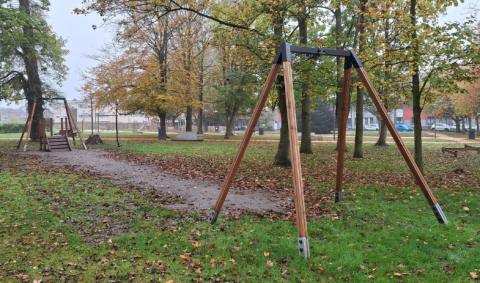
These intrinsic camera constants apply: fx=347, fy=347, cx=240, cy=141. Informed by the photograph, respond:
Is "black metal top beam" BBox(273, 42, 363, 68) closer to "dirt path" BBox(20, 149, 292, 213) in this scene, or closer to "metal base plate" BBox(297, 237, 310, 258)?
"metal base plate" BBox(297, 237, 310, 258)

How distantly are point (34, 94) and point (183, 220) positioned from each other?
2378 cm

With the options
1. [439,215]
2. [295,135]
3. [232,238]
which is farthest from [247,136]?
[439,215]

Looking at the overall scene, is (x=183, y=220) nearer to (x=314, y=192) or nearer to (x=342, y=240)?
(x=342, y=240)

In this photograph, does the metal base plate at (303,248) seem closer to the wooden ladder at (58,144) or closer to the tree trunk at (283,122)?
the tree trunk at (283,122)

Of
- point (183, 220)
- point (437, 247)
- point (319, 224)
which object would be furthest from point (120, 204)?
point (437, 247)

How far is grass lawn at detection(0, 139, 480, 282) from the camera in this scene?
4445mm

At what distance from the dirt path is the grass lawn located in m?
0.61

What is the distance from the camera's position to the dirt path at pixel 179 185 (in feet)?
25.9

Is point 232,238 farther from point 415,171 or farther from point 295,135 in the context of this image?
point 415,171

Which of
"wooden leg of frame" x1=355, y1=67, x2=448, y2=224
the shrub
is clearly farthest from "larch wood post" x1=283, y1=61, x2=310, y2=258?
the shrub

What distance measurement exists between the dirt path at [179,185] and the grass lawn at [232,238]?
24.2 inches

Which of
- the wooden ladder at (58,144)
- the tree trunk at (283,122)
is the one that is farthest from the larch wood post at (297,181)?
the wooden ladder at (58,144)

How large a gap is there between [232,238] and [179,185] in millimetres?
4911

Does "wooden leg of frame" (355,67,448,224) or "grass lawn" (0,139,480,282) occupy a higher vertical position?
"wooden leg of frame" (355,67,448,224)
